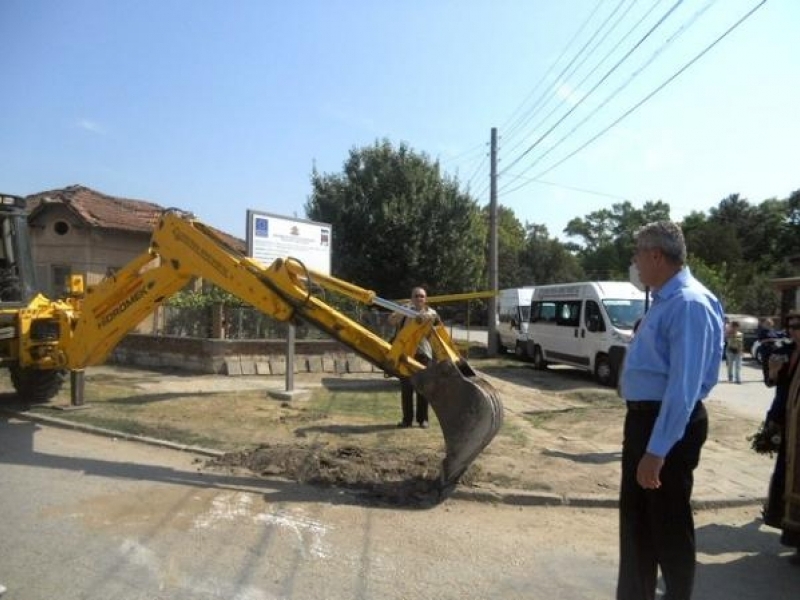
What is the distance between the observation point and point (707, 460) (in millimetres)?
7680

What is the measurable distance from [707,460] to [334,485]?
4.45 meters

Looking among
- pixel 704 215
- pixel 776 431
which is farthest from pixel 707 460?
pixel 704 215

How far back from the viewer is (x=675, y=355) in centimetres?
310

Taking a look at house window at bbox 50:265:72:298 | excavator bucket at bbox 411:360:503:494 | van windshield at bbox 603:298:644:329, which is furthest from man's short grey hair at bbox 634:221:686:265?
house window at bbox 50:265:72:298

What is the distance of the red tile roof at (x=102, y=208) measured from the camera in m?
20.3

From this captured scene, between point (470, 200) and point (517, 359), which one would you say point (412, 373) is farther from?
point (470, 200)

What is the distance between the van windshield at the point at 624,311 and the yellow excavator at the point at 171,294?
9.91 metres

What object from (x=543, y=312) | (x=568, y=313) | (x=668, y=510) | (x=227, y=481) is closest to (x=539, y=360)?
(x=543, y=312)

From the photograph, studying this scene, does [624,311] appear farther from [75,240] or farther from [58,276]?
[58,276]

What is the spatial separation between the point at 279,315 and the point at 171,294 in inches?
75.9

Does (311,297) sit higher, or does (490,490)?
(311,297)

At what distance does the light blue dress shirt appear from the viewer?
9.98 ft

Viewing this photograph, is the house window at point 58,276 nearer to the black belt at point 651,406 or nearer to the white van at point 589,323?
the white van at point 589,323

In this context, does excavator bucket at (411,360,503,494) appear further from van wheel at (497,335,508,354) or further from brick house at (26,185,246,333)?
van wheel at (497,335,508,354)
